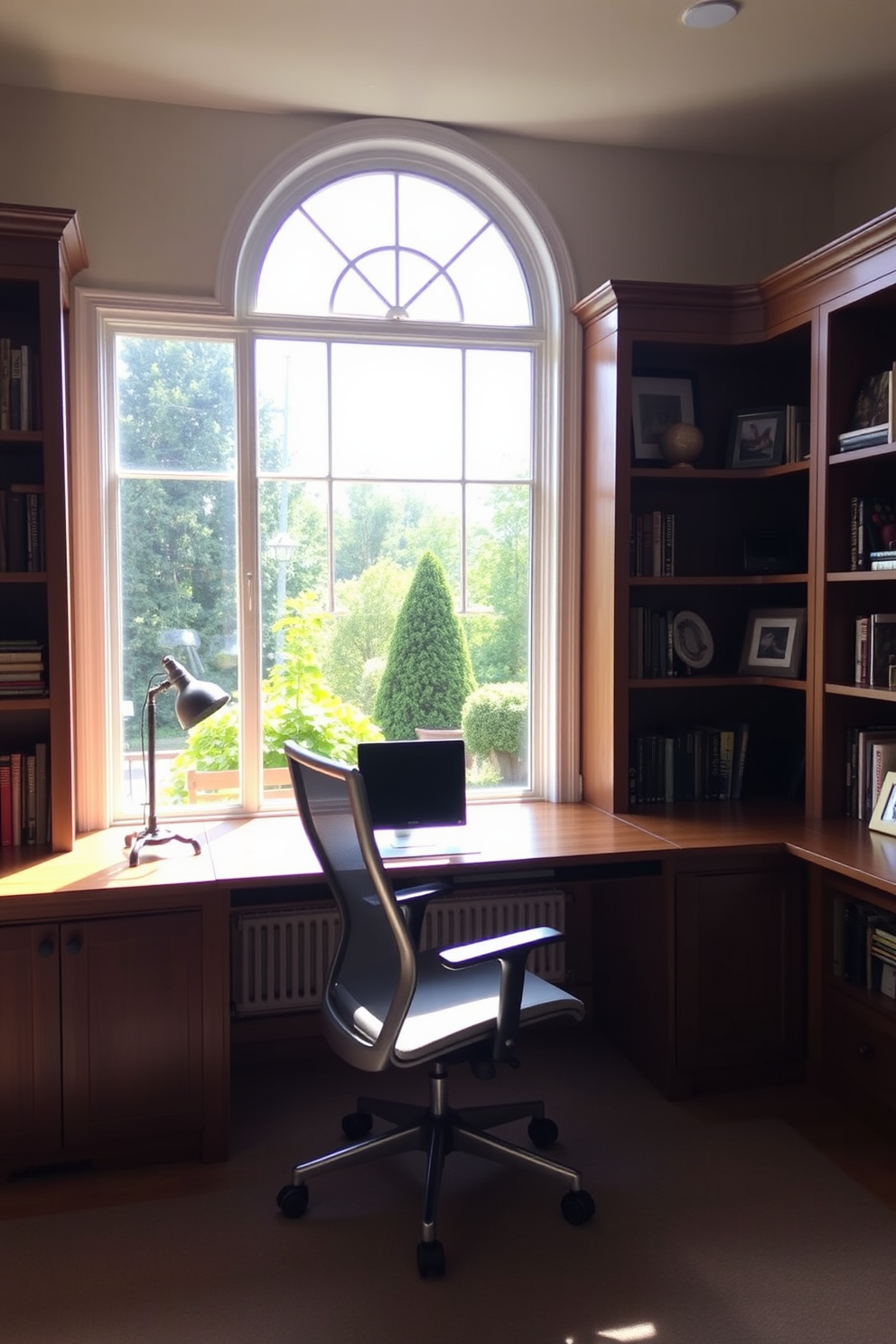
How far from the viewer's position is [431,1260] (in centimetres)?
227

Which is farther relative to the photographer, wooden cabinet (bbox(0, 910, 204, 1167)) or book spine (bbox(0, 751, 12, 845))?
book spine (bbox(0, 751, 12, 845))

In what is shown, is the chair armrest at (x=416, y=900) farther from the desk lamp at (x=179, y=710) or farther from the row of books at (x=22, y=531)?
the row of books at (x=22, y=531)

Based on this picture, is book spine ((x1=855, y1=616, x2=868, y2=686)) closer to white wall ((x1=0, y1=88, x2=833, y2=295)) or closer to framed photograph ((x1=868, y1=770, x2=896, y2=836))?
framed photograph ((x1=868, y1=770, x2=896, y2=836))

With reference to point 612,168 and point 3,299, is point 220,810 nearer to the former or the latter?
point 3,299

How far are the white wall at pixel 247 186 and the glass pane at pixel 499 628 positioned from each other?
0.83m

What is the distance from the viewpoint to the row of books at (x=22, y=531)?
2.99 metres

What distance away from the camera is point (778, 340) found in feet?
11.4

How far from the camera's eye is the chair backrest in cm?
221

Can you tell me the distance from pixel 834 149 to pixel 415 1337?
12.6ft

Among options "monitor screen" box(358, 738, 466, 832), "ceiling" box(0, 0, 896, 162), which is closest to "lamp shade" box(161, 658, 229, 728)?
"monitor screen" box(358, 738, 466, 832)

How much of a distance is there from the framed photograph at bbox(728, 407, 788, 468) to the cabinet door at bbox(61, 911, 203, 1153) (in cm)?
233

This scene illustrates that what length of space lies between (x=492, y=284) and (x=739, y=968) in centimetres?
243

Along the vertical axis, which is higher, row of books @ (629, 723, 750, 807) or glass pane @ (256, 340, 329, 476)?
glass pane @ (256, 340, 329, 476)

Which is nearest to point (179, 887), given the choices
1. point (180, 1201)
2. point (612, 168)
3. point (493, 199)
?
point (180, 1201)
